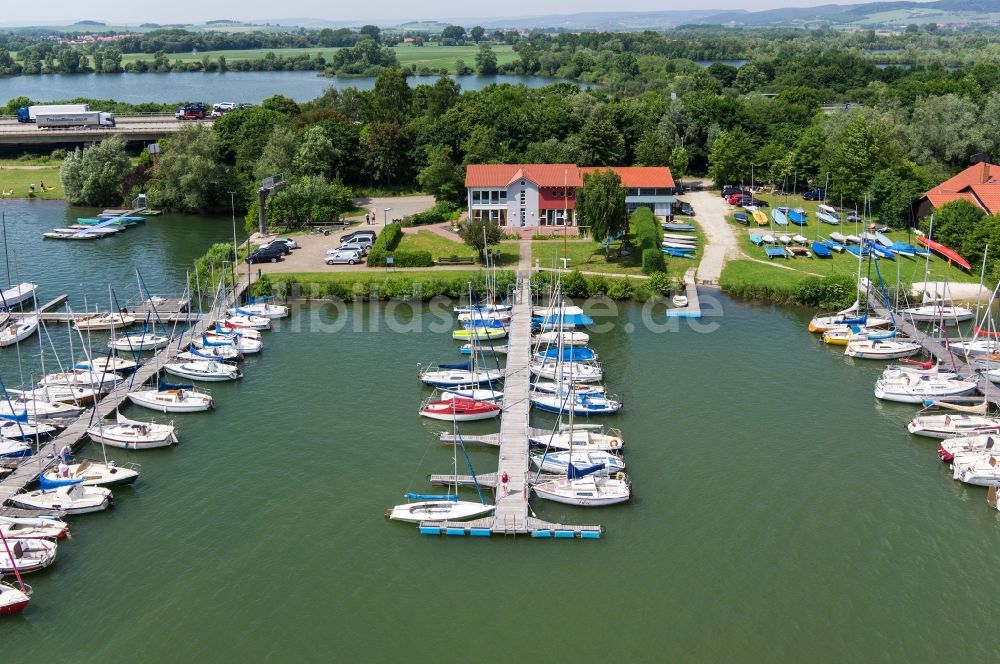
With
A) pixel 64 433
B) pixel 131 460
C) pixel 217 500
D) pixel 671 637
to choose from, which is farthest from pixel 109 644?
pixel 671 637

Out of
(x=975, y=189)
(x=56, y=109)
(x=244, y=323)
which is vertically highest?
(x=56, y=109)

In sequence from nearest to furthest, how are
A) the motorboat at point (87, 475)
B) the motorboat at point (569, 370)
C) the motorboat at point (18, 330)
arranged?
the motorboat at point (87, 475)
the motorboat at point (569, 370)
the motorboat at point (18, 330)

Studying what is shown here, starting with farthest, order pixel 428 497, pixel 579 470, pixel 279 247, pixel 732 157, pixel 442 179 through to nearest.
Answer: pixel 732 157
pixel 442 179
pixel 279 247
pixel 579 470
pixel 428 497

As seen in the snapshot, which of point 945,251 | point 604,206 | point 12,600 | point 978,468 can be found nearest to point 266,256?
point 604,206

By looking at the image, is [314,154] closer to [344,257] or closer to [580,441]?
[344,257]

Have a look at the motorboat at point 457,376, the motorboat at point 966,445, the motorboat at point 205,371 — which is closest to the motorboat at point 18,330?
the motorboat at point 205,371

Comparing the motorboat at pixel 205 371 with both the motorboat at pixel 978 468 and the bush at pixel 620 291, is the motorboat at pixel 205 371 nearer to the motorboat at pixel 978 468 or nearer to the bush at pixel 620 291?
the bush at pixel 620 291
